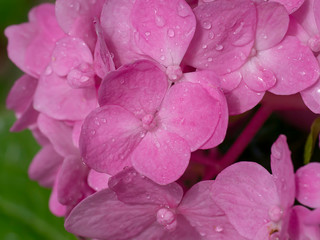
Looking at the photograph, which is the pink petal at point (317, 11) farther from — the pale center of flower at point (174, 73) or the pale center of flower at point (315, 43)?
the pale center of flower at point (174, 73)

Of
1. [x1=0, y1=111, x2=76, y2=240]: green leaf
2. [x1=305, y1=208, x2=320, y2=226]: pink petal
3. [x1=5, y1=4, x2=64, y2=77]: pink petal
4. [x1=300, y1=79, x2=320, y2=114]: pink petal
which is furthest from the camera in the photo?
[x1=0, y1=111, x2=76, y2=240]: green leaf

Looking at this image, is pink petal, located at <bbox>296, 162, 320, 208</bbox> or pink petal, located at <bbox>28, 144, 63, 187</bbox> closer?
pink petal, located at <bbox>296, 162, 320, 208</bbox>

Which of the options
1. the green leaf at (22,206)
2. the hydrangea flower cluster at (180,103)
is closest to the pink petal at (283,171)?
the hydrangea flower cluster at (180,103)

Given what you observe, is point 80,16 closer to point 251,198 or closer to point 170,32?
point 170,32

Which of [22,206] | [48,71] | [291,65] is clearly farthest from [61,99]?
[22,206]

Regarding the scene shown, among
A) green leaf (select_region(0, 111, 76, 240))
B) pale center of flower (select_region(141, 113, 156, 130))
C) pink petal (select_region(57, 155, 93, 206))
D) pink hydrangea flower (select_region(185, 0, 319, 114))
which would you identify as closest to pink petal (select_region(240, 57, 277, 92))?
pink hydrangea flower (select_region(185, 0, 319, 114))

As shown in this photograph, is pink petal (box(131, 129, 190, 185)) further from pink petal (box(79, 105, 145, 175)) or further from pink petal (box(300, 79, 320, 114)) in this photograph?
pink petal (box(300, 79, 320, 114))

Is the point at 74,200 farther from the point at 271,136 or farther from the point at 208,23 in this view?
the point at 271,136
